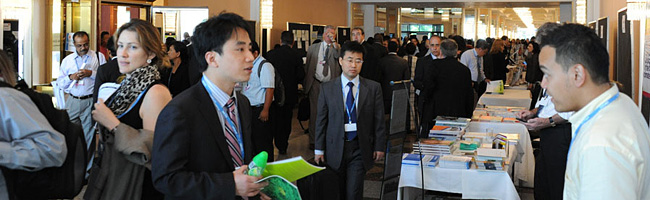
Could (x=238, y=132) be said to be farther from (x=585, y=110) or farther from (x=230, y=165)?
(x=585, y=110)

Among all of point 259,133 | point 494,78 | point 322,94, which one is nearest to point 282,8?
point 494,78

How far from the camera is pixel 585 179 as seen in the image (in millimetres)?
1706

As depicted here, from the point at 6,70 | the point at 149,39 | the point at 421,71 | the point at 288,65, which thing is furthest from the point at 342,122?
the point at 288,65

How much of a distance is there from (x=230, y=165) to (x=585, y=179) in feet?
3.78

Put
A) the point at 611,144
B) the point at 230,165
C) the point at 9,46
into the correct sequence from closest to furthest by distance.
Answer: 1. the point at 611,144
2. the point at 230,165
3. the point at 9,46

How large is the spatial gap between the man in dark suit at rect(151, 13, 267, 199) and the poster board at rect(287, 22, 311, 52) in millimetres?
10502

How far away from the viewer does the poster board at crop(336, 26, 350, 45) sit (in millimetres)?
15234

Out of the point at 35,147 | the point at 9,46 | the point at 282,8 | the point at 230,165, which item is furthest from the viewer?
the point at 282,8

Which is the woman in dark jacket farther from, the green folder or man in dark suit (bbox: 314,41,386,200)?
the green folder

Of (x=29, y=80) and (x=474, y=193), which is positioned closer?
(x=474, y=193)

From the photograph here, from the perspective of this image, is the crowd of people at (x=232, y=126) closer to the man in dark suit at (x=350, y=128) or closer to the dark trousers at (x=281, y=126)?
the man in dark suit at (x=350, y=128)

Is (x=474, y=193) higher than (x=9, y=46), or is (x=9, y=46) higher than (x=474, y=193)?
(x=9, y=46)

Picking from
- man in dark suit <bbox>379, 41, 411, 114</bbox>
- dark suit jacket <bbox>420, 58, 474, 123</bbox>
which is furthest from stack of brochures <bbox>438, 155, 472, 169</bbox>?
man in dark suit <bbox>379, 41, 411, 114</bbox>

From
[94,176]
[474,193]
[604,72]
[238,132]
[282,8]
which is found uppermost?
[282,8]
